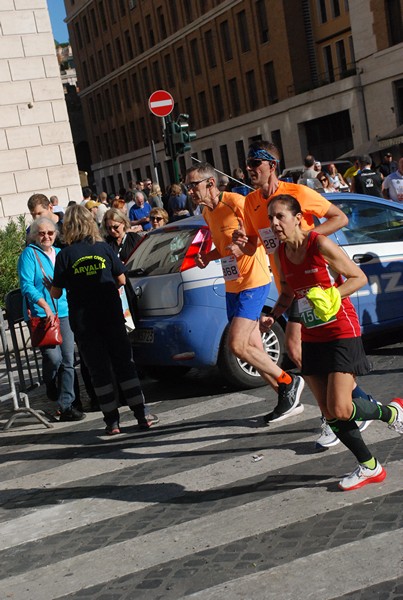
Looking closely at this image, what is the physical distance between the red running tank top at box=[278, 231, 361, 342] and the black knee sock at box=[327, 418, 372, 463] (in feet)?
1.55

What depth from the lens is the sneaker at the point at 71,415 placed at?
8.85 meters

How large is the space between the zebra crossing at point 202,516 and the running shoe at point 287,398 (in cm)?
11

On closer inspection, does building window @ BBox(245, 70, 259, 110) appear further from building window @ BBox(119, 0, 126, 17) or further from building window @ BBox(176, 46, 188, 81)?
building window @ BBox(119, 0, 126, 17)

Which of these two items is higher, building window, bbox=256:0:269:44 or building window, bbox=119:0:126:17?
building window, bbox=119:0:126:17

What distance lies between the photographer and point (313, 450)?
6.52m

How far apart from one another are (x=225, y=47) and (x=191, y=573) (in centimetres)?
5507

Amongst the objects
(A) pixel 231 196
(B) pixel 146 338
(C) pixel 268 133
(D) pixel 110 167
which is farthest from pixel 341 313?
(D) pixel 110 167

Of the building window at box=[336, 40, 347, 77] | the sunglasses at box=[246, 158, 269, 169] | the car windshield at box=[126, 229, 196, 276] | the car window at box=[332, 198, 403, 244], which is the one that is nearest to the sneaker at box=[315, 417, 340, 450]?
the sunglasses at box=[246, 158, 269, 169]

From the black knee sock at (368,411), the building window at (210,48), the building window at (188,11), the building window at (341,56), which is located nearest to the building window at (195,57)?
the building window at (188,11)

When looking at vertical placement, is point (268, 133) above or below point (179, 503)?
above

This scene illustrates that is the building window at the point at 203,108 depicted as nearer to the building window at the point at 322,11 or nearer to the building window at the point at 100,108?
the building window at the point at 322,11

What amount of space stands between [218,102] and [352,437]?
5578 cm

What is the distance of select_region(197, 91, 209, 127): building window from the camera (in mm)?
61812

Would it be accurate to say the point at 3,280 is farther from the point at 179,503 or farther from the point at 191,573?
the point at 191,573
